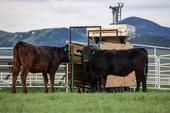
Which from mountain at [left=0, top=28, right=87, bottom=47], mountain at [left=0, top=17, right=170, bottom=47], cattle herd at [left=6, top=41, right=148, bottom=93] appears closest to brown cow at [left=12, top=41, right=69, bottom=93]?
cattle herd at [left=6, top=41, right=148, bottom=93]

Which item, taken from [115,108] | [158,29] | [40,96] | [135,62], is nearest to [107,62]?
[135,62]

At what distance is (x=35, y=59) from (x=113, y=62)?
2365 mm

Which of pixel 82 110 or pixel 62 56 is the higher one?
pixel 62 56

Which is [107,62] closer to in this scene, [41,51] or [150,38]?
[41,51]

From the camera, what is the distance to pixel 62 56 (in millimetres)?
19016

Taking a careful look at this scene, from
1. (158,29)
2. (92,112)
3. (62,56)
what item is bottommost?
(92,112)

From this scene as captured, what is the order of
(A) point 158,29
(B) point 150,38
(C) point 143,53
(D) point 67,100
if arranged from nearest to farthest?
(D) point 67,100 < (C) point 143,53 < (B) point 150,38 < (A) point 158,29

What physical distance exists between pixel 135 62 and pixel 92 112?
23.0 ft

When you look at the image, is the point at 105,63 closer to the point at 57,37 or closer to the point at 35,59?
the point at 35,59

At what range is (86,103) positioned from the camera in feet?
41.7

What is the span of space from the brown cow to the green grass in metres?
2.70

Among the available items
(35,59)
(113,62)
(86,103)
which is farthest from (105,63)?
(86,103)

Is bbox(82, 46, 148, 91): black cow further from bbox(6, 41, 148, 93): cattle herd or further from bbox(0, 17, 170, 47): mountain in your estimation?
bbox(0, 17, 170, 47): mountain

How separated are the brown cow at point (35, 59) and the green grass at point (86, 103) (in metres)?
2.70
